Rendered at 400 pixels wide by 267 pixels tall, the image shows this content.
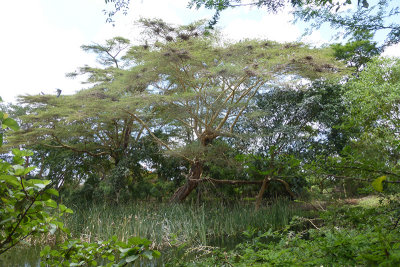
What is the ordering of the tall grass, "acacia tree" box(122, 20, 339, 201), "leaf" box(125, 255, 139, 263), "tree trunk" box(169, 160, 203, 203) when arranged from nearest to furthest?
1. "leaf" box(125, 255, 139, 263)
2. the tall grass
3. "acacia tree" box(122, 20, 339, 201)
4. "tree trunk" box(169, 160, 203, 203)

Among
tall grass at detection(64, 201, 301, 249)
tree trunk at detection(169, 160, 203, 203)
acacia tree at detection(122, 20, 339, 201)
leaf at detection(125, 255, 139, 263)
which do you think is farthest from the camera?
tree trunk at detection(169, 160, 203, 203)

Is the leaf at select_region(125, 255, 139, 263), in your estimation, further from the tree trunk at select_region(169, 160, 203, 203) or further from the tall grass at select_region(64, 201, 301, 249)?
the tree trunk at select_region(169, 160, 203, 203)

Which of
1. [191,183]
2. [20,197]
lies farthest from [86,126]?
[20,197]

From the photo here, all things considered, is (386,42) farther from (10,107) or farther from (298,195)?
(10,107)

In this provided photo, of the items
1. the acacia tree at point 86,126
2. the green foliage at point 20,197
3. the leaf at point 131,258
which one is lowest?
the acacia tree at point 86,126

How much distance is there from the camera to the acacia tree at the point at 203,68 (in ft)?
22.2

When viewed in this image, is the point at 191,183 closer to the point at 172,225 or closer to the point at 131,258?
the point at 172,225

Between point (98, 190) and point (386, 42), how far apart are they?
7.87 metres

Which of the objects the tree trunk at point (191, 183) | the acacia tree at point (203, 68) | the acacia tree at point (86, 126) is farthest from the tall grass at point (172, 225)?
the acacia tree at point (86, 126)

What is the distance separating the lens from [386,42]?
3836mm

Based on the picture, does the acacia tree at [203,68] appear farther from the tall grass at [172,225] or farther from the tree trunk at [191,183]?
the tall grass at [172,225]

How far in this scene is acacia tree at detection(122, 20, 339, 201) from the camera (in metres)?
6.78

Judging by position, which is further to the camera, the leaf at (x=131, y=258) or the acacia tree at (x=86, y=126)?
the acacia tree at (x=86, y=126)

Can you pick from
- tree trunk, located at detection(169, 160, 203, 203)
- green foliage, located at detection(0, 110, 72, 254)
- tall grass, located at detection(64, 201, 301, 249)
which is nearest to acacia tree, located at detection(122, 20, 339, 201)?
tree trunk, located at detection(169, 160, 203, 203)
